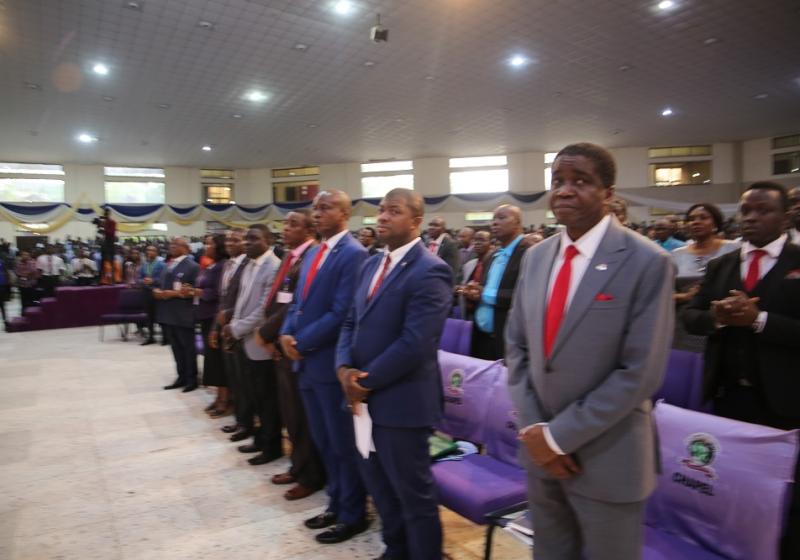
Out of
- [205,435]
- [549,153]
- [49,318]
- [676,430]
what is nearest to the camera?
[676,430]

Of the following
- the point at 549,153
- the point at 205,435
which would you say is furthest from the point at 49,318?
the point at 549,153

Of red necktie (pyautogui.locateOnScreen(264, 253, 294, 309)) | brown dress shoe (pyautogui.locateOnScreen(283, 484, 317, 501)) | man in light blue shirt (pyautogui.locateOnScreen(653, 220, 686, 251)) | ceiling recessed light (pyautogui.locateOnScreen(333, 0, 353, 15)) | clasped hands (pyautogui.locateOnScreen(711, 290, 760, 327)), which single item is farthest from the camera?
ceiling recessed light (pyautogui.locateOnScreen(333, 0, 353, 15))

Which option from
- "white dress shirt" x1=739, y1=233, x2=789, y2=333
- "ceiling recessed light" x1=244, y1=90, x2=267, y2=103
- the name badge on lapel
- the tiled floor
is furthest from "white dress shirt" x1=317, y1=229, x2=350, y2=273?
"ceiling recessed light" x1=244, y1=90, x2=267, y2=103

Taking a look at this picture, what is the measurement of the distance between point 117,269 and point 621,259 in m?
12.9

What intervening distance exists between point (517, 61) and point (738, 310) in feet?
30.0

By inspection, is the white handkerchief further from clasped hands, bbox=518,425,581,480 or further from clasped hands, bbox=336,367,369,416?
clasped hands, bbox=518,425,581,480

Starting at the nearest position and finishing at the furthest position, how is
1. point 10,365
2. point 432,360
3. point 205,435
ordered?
point 432,360
point 205,435
point 10,365

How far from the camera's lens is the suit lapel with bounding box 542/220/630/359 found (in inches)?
49.7

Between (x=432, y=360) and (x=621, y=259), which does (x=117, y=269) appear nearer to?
(x=432, y=360)

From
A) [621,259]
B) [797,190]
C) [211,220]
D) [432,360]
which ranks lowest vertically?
[432,360]

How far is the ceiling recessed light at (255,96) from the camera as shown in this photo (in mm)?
11352

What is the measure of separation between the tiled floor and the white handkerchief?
694 millimetres

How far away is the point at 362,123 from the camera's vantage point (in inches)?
558

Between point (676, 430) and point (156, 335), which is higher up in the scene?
point (676, 430)
